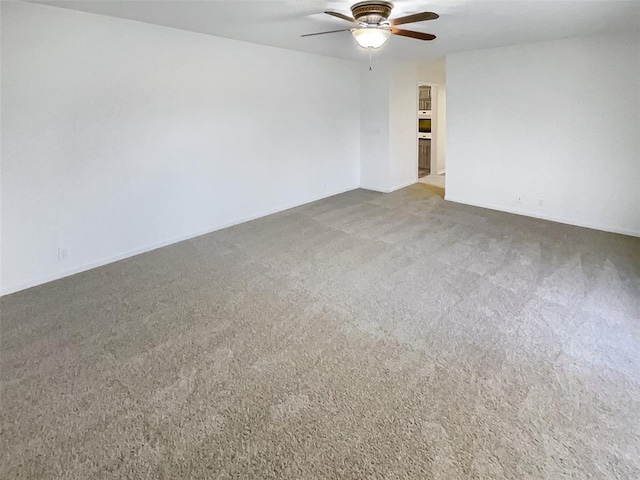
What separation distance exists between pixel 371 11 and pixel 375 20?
14 cm

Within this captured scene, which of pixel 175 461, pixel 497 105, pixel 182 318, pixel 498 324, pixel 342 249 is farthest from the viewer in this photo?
pixel 497 105

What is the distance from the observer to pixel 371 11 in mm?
3174

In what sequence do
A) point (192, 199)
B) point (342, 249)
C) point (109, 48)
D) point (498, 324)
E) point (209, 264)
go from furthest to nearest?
1. point (192, 199)
2. point (342, 249)
3. point (209, 264)
4. point (109, 48)
5. point (498, 324)

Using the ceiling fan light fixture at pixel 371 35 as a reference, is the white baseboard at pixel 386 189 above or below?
below

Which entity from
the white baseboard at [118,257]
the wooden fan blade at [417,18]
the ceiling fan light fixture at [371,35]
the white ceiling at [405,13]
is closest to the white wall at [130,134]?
the white baseboard at [118,257]

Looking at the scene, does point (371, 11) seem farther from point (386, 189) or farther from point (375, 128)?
point (386, 189)

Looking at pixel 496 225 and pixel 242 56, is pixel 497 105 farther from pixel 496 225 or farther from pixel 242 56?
pixel 242 56

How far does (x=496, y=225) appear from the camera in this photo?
5.14 meters

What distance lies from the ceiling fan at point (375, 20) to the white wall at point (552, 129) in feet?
8.25

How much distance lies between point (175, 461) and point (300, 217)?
13.7 ft

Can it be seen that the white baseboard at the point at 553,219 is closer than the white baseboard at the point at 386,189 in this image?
Yes

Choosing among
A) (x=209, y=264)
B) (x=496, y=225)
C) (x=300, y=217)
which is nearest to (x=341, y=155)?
(x=300, y=217)

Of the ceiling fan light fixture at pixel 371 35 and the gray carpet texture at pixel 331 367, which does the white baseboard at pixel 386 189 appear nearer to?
the gray carpet texture at pixel 331 367

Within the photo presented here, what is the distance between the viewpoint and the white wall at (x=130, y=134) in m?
3.40
